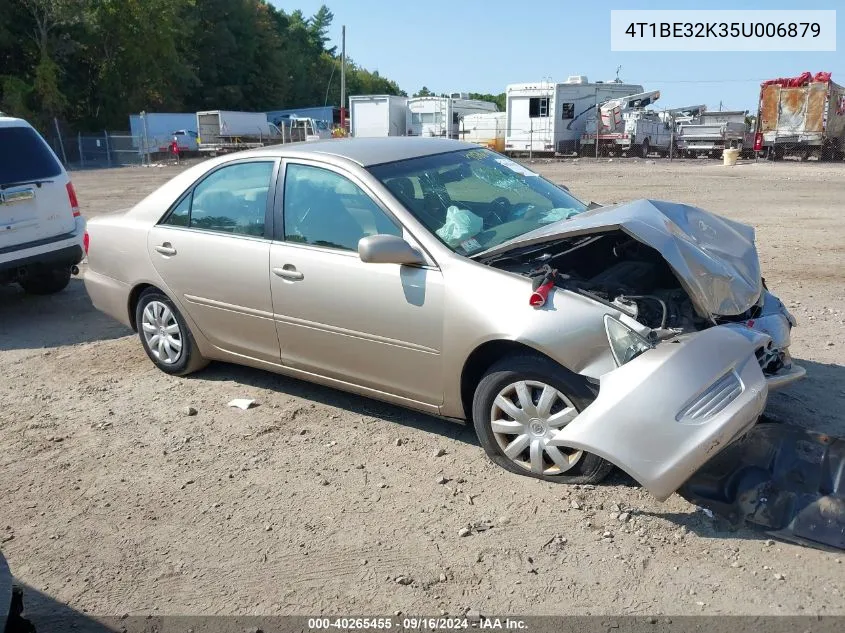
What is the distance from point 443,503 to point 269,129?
4317 centimetres

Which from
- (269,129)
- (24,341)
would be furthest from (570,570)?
(269,129)

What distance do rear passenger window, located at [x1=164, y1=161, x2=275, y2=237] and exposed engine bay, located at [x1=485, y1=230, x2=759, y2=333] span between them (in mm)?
1695

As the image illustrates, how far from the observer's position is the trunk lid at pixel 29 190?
7.17m

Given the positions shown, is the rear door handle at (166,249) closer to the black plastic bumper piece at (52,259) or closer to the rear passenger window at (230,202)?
the rear passenger window at (230,202)

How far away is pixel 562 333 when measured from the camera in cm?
364

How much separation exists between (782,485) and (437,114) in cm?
3545

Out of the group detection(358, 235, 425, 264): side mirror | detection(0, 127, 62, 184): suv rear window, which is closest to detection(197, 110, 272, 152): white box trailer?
detection(0, 127, 62, 184): suv rear window

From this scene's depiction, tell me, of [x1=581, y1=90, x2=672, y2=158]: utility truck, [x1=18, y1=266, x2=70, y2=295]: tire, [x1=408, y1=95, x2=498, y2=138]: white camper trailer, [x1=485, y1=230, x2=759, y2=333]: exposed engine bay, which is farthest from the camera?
[x1=408, y1=95, x2=498, y2=138]: white camper trailer

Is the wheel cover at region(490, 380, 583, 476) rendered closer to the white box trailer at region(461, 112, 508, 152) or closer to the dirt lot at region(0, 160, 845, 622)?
the dirt lot at region(0, 160, 845, 622)

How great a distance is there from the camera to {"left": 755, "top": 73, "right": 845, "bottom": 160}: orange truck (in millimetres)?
27922

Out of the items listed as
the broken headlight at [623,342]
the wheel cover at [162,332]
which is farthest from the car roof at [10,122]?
the broken headlight at [623,342]

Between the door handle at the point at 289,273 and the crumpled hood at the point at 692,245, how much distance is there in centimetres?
119

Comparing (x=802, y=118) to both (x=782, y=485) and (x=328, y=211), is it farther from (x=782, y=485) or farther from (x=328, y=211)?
(x=782, y=485)

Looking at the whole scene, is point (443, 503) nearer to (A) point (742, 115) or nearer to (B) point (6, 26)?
(A) point (742, 115)
